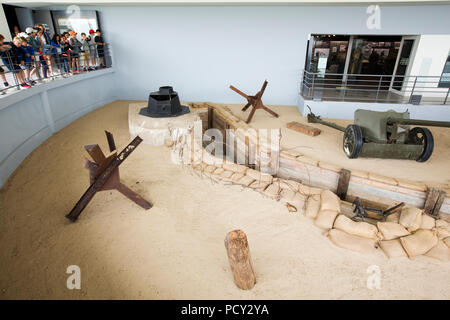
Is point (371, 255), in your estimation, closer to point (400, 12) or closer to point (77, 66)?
point (400, 12)

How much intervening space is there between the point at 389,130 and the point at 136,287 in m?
6.65

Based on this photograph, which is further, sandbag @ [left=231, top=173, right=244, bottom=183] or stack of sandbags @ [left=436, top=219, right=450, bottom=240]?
sandbag @ [left=231, top=173, right=244, bottom=183]

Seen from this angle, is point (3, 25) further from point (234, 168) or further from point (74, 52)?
point (234, 168)

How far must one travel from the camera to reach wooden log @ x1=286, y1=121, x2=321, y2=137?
8.27 meters

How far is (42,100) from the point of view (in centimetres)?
762

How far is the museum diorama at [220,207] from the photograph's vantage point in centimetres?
381

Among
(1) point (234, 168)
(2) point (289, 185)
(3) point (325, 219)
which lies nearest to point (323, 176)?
(2) point (289, 185)

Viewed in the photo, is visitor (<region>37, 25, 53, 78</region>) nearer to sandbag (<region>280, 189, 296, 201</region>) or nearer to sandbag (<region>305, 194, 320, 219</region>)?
sandbag (<region>280, 189, 296, 201</region>)

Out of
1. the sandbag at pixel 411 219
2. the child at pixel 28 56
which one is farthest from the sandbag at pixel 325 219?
the child at pixel 28 56

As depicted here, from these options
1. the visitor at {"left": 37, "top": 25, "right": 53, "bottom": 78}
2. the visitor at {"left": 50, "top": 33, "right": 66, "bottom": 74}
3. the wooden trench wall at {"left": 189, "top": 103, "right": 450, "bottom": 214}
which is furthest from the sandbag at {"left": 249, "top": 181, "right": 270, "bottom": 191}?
the visitor at {"left": 50, "top": 33, "right": 66, "bottom": 74}

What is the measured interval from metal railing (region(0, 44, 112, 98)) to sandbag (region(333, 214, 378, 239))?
296 inches

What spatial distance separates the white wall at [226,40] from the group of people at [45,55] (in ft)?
3.44

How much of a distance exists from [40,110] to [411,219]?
9320 millimetres
